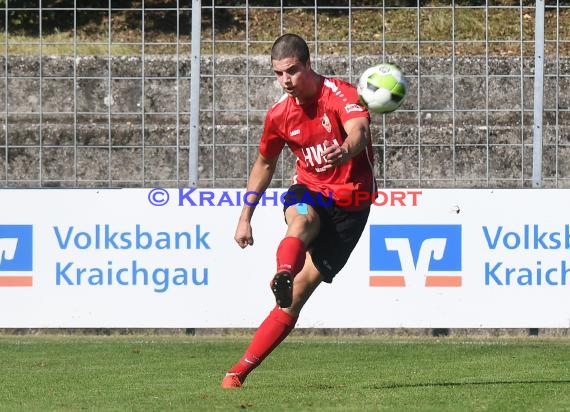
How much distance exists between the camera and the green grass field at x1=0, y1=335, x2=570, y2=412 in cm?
742

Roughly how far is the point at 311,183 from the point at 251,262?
494 cm

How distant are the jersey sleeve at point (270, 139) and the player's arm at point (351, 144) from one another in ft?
2.16

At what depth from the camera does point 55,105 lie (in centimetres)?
1550

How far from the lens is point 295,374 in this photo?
949 centimetres

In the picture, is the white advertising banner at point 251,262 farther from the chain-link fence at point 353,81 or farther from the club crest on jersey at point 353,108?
the club crest on jersey at point 353,108

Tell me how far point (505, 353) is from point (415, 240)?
1950 millimetres

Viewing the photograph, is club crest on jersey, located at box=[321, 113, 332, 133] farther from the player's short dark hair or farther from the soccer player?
the player's short dark hair

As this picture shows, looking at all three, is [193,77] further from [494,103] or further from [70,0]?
[70,0]

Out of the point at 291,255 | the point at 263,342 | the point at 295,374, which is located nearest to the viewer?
the point at 291,255

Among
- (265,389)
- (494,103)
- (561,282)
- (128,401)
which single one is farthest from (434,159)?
(128,401)

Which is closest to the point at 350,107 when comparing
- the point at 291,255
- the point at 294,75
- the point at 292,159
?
the point at 294,75

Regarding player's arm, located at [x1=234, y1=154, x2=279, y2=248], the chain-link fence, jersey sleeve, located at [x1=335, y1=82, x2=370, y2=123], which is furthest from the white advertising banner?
jersey sleeve, located at [x1=335, y1=82, x2=370, y2=123]

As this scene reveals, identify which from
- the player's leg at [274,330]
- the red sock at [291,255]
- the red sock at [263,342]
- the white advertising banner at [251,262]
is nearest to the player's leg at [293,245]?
the red sock at [291,255]

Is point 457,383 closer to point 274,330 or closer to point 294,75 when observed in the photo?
point 274,330
